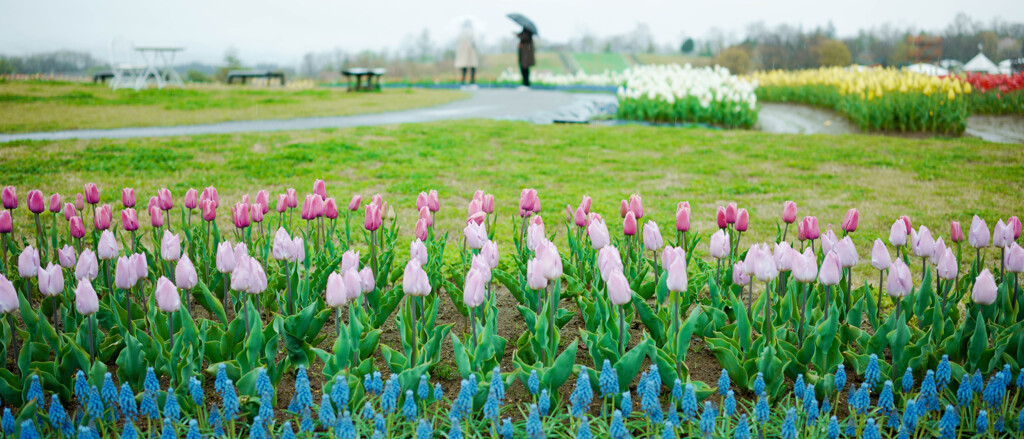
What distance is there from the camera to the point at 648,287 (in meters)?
3.18

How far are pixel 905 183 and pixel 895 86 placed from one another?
5.33 meters

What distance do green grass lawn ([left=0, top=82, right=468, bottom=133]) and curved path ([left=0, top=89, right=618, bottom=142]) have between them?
0.51 meters

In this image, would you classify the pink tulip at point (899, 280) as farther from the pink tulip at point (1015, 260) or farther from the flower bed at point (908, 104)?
the flower bed at point (908, 104)

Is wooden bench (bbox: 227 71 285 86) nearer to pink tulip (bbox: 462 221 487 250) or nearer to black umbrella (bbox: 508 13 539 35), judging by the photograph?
black umbrella (bbox: 508 13 539 35)

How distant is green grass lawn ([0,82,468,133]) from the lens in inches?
432

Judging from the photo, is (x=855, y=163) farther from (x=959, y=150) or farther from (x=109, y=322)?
(x=109, y=322)

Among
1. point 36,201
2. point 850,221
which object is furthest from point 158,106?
point 850,221

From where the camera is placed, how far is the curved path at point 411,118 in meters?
9.70

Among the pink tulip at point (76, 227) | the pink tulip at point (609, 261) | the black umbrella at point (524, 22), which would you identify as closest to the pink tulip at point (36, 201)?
the pink tulip at point (76, 227)

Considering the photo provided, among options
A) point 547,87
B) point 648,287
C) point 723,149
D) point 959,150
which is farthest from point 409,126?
point 547,87

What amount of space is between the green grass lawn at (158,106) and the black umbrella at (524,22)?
10.9 ft

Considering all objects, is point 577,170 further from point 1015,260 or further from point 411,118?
point 1015,260

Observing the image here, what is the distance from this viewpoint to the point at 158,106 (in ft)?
45.1

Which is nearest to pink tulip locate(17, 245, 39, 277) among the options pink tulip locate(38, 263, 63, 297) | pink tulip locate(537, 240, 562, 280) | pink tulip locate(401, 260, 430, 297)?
pink tulip locate(38, 263, 63, 297)
